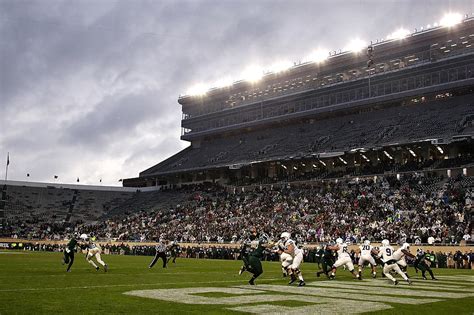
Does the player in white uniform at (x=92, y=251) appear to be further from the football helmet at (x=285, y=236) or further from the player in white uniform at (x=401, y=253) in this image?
the player in white uniform at (x=401, y=253)

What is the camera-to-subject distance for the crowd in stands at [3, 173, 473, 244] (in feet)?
127

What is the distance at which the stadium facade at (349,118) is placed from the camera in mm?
52375

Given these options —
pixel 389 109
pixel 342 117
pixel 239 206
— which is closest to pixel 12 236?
pixel 239 206

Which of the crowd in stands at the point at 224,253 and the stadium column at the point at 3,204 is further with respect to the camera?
the stadium column at the point at 3,204

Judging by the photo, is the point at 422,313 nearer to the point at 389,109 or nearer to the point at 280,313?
the point at 280,313

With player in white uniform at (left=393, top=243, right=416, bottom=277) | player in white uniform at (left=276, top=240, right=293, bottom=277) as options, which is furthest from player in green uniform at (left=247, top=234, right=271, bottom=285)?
player in white uniform at (left=393, top=243, right=416, bottom=277)

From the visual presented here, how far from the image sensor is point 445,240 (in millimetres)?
35625

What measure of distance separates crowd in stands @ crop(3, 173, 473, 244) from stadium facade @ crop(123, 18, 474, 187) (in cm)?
372

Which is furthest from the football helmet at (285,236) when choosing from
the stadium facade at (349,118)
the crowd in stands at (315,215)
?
the stadium facade at (349,118)

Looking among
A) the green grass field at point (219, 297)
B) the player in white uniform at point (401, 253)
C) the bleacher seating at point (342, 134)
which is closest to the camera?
the green grass field at point (219, 297)

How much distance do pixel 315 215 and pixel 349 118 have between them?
2056 cm

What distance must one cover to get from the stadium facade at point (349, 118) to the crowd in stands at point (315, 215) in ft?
12.2

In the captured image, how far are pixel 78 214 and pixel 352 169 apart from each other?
40.4 m

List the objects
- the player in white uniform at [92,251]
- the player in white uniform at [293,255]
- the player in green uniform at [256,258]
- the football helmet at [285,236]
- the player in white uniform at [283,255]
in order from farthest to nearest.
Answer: the player in white uniform at [92,251] → the player in white uniform at [283,255] → the football helmet at [285,236] → the player in white uniform at [293,255] → the player in green uniform at [256,258]
